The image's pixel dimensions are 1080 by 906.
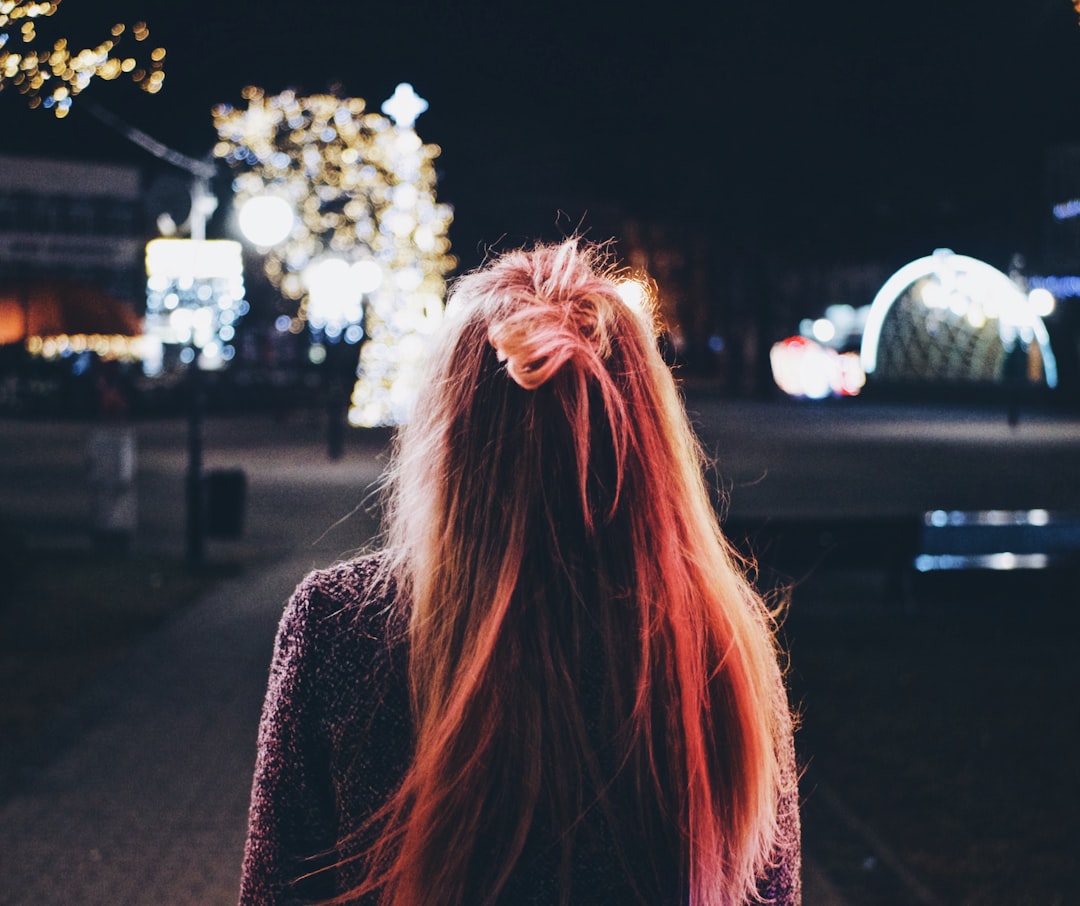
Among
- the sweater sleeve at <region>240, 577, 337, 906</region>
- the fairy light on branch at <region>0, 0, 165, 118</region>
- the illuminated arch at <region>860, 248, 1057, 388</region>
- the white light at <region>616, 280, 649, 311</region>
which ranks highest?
the fairy light on branch at <region>0, 0, 165, 118</region>

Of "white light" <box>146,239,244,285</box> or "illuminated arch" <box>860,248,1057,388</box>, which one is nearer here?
"illuminated arch" <box>860,248,1057,388</box>

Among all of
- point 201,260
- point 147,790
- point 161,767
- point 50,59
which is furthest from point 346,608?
point 201,260

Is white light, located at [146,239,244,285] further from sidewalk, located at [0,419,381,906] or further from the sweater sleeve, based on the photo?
the sweater sleeve

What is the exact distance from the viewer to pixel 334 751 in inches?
61.2

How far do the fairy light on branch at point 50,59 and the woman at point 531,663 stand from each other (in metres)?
4.74

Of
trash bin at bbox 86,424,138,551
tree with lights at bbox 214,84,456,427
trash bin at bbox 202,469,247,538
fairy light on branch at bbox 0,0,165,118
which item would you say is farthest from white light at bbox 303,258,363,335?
fairy light on branch at bbox 0,0,165,118

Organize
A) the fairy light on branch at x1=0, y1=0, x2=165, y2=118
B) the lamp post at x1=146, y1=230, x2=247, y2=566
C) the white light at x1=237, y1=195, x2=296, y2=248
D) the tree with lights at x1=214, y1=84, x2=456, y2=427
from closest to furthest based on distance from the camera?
the fairy light on branch at x1=0, y1=0, x2=165, y2=118 < the lamp post at x1=146, y1=230, x2=247, y2=566 < the white light at x1=237, y1=195, x2=296, y2=248 < the tree with lights at x1=214, y1=84, x2=456, y2=427

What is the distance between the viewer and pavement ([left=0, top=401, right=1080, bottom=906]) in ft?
16.5

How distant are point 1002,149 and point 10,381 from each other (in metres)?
34.7

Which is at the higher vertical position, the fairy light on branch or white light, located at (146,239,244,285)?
the fairy light on branch

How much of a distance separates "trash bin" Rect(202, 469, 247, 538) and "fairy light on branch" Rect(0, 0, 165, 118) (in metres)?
6.98

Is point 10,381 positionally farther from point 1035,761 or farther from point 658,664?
point 658,664

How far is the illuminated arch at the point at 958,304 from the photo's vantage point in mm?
7742

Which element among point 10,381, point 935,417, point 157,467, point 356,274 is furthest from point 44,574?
point 935,417
